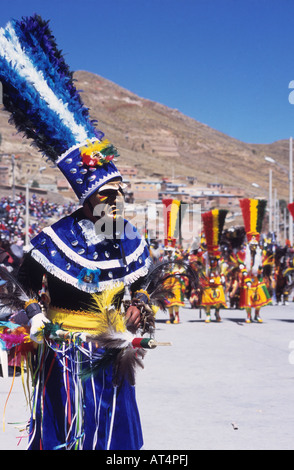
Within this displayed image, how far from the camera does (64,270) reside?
15.0 feet

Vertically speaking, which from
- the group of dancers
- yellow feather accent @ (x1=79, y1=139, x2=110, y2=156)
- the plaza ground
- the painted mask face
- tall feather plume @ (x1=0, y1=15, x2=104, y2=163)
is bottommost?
the plaza ground

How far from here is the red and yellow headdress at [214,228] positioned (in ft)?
56.9

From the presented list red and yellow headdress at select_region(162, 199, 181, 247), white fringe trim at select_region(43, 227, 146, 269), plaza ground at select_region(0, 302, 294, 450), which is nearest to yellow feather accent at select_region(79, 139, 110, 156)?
white fringe trim at select_region(43, 227, 146, 269)

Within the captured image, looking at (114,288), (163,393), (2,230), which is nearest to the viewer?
(114,288)

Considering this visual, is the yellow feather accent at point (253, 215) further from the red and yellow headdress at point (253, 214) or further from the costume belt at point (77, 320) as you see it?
the costume belt at point (77, 320)

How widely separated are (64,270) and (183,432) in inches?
98.3

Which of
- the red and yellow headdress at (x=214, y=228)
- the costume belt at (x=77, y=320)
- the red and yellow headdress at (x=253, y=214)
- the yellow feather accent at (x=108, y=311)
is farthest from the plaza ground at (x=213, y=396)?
the red and yellow headdress at (x=214, y=228)

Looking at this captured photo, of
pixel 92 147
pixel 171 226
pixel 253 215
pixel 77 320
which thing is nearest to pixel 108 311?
pixel 77 320

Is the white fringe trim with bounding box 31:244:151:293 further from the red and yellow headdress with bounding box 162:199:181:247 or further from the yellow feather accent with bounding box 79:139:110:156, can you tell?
the red and yellow headdress with bounding box 162:199:181:247

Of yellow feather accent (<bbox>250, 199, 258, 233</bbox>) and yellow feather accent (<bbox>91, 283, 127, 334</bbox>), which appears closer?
yellow feather accent (<bbox>91, 283, 127, 334</bbox>)

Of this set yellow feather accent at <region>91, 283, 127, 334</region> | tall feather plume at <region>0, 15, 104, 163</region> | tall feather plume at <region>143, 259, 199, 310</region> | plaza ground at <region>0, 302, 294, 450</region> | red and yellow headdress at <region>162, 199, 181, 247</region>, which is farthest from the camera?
red and yellow headdress at <region>162, 199, 181, 247</region>

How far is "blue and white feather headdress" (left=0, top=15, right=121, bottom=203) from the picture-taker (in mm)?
4617
